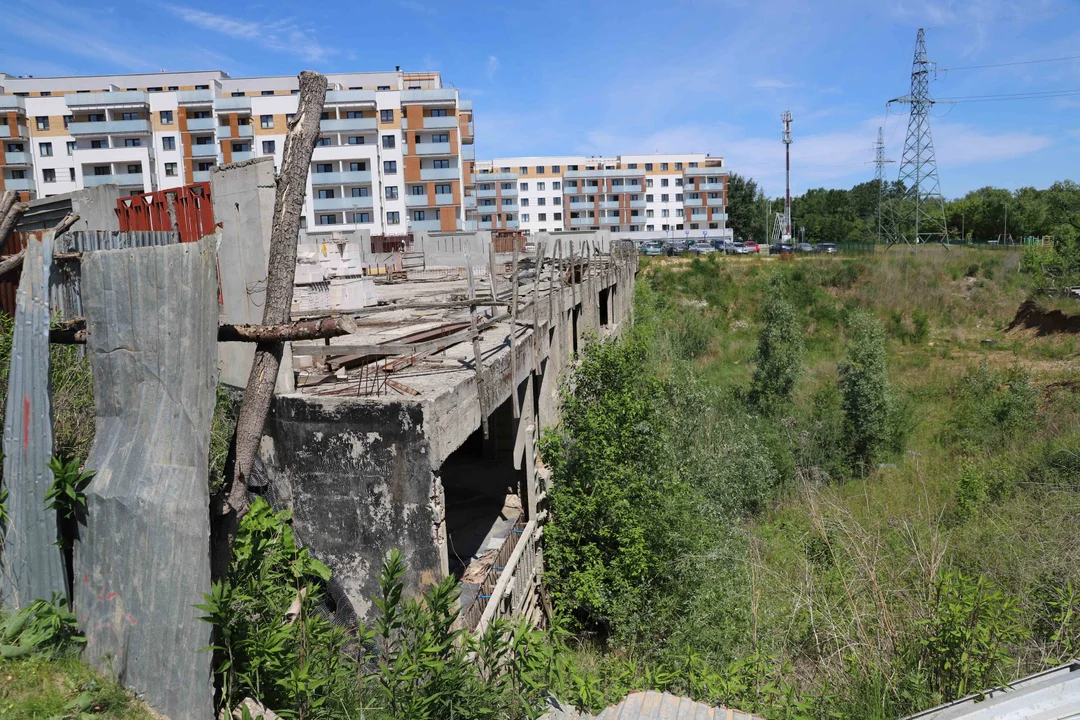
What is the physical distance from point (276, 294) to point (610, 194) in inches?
3032

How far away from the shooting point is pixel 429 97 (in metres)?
51.0

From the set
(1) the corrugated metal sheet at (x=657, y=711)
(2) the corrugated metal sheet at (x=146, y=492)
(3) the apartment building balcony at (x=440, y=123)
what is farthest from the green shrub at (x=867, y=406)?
(3) the apartment building balcony at (x=440, y=123)

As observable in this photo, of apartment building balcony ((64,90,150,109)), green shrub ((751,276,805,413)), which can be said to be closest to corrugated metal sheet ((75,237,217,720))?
green shrub ((751,276,805,413))

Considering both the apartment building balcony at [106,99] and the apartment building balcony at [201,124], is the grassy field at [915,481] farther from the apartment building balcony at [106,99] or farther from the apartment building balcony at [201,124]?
the apartment building balcony at [106,99]

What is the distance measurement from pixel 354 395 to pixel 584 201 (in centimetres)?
7492

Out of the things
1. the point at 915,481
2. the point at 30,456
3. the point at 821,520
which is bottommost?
the point at 915,481

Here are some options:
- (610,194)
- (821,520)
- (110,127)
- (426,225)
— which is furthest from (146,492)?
(610,194)

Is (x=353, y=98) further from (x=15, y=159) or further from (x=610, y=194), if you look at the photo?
(x=610, y=194)

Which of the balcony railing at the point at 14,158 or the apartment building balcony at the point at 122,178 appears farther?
the balcony railing at the point at 14,158

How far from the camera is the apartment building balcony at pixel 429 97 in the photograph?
50.9 m

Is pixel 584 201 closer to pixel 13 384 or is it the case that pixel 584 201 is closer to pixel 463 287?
pixel 463 287

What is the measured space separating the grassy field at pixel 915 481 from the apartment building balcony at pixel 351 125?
21.6 metres

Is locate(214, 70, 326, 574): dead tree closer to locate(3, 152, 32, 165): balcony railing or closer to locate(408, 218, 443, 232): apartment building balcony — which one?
locate(408, 218, 443, 232): apartment building balcony

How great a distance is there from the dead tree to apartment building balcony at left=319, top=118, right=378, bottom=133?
48204mm
